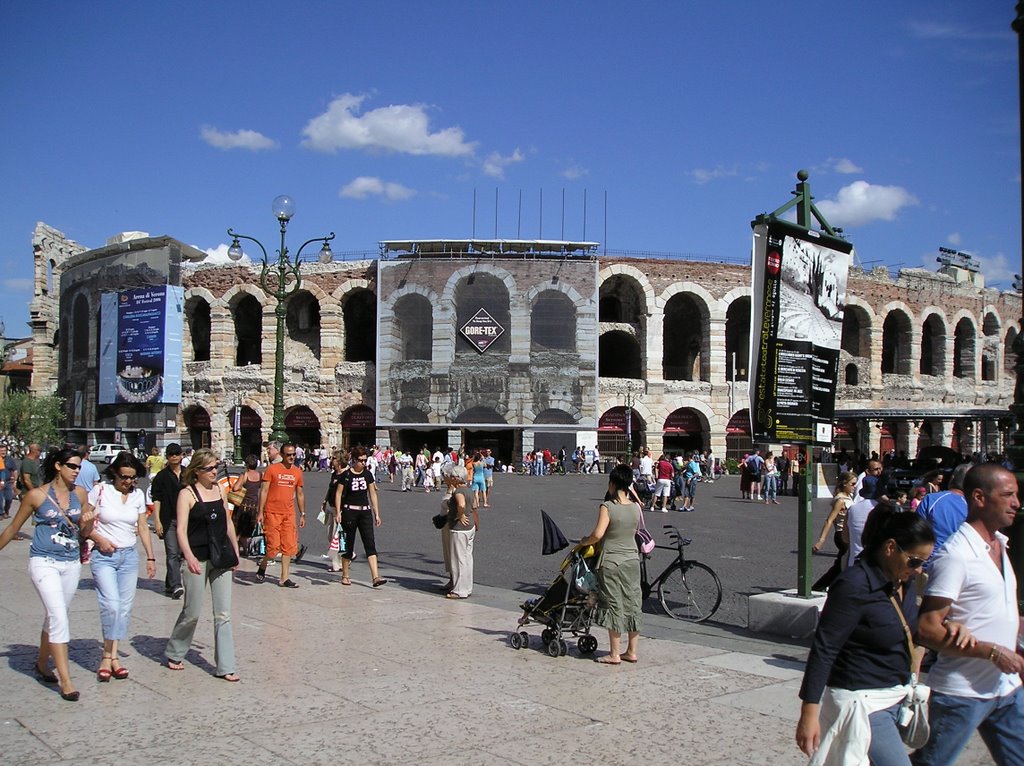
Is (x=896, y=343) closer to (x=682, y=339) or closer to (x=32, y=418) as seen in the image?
(x=682, y=339)

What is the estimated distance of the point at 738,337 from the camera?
5119 centimetres

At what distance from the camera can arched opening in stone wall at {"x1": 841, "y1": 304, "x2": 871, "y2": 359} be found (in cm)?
4959

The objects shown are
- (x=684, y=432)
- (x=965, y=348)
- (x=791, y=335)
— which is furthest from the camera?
(x=965, y=348)

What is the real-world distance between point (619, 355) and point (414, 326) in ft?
40.2

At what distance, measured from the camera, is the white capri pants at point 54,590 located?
20.2ft

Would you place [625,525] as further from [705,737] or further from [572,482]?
[572,482]

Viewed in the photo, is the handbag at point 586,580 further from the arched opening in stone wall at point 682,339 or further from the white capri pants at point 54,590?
the arched opening in stone wall at point 682,339

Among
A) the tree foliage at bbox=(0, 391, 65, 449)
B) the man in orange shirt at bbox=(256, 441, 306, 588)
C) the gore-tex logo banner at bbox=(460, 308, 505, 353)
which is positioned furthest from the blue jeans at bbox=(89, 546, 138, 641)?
the tree foliage at bbox=(0, 391, 65, 449)

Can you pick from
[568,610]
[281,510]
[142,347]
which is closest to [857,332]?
[142,347]

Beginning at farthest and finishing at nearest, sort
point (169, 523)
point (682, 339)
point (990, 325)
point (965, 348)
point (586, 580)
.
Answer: point (990, 325) → point (965, 348) → point (682, 339) → point (169, 523) → point (586, 580)

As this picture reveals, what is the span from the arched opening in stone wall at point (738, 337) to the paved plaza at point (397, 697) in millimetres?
40509

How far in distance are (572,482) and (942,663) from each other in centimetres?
3164

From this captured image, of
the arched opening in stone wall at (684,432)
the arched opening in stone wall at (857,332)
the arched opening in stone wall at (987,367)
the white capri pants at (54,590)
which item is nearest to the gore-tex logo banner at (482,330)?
the arched opening in stone wall at (684,432)

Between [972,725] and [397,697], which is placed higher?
[972,725]
